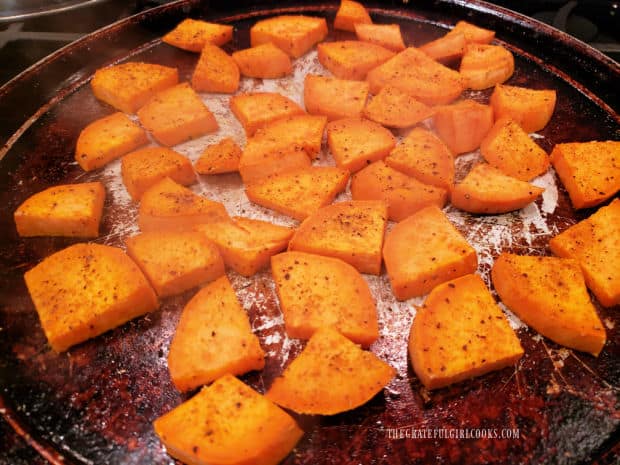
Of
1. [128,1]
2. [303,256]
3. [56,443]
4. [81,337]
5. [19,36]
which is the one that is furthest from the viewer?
[128,1]

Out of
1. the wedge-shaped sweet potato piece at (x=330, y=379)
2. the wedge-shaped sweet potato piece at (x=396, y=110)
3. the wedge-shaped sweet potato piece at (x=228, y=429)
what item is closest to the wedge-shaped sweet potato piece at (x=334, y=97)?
the wedge-shaped sweet potato piece at (x=396, y=110)

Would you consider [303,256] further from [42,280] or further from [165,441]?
[42,280]

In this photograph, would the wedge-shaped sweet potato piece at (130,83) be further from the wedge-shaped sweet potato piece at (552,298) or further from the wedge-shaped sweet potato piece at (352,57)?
the wedge-shaped sweet potato piece at (552,298)

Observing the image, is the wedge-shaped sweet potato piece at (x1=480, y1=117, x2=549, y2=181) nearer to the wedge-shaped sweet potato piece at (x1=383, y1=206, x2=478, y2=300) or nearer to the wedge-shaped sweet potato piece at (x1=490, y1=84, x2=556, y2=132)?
the wedge-shaped sweet potato piece at (x1=490, y1=84, x2=556, y2=132)

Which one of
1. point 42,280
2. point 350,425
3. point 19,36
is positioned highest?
point 19,36

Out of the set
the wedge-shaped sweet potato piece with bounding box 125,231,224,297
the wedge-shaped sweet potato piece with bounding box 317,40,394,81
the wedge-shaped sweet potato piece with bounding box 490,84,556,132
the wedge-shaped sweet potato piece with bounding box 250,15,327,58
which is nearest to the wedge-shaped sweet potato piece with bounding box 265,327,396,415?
the wedge-shaped sweet potato piece with bounding box 125,231,224,297

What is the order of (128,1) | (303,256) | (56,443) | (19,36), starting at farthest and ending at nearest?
(128,1), (19,36), (303,256), (56,443)

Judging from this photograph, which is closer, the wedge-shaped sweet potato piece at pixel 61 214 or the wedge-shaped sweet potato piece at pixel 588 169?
the wedge-shaped sweet potato piece at pixel 61 214

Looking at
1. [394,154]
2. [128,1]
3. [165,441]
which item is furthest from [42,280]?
[128,1]
